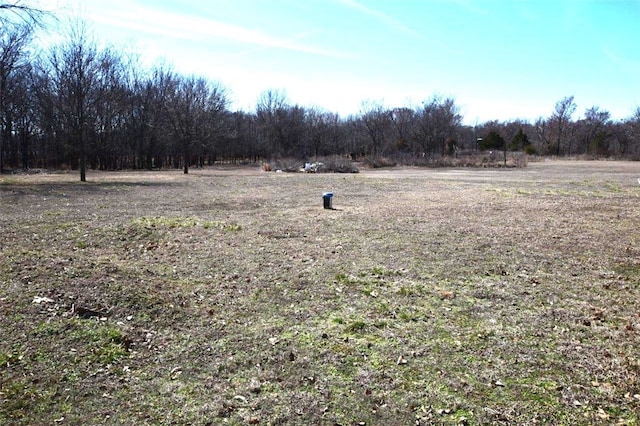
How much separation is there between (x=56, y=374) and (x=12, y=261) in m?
3.00

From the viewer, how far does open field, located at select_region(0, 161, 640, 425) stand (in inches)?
130

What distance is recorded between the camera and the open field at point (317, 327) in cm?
331

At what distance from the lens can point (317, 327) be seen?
475 centimetres

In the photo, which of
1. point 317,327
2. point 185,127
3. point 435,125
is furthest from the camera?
point 435,125

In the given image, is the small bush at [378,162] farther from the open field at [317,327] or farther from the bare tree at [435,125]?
the open field at [317,327]

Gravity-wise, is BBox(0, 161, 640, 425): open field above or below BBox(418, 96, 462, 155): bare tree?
below

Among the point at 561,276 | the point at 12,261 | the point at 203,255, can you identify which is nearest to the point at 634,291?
the point at 561,276

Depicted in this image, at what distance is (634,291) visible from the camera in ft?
19.7

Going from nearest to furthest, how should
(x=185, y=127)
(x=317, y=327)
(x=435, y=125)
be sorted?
1. (x=317, y=327)
2. (x=185, y=127)
3. (x=435, y=125)

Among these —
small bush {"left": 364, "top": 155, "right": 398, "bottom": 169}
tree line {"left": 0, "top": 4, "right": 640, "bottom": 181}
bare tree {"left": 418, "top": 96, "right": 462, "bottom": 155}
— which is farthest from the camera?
bare tree {"left": 418, "top": 96, "right": 462, "bottom": 155}

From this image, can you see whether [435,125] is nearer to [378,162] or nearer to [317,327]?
[378,162]

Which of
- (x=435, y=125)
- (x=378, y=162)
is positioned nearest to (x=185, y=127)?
(x=378, y=162)

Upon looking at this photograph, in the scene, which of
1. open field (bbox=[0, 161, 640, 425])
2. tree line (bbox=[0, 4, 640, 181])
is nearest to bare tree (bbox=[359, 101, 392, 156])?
tree line (bbox=[0, 4, 640, 181])

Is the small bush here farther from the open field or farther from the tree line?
the open field
